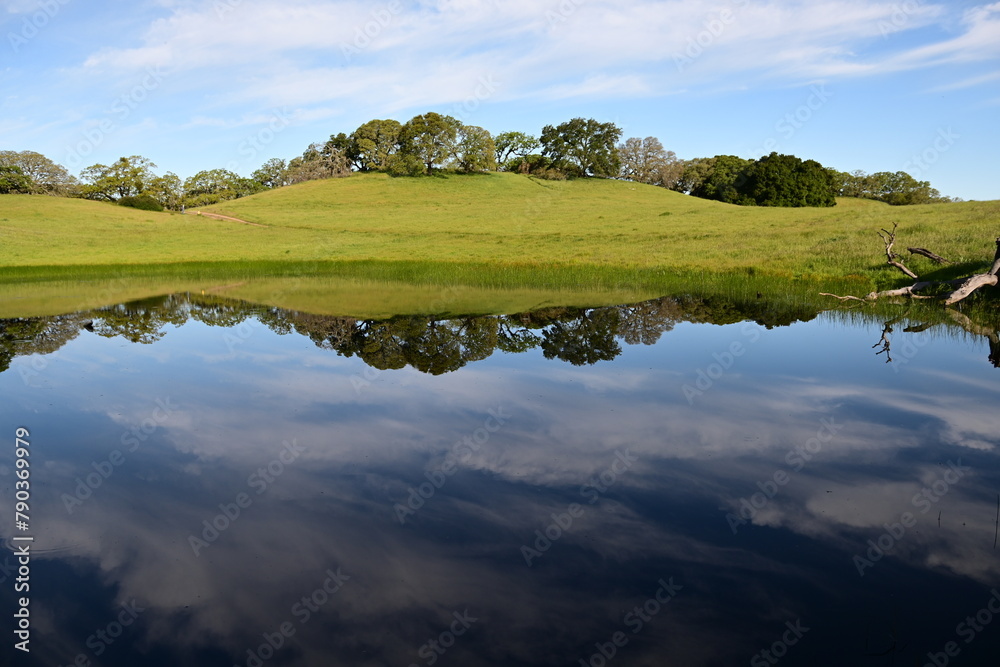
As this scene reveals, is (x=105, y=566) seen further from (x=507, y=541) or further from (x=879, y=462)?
(x=879, y=462)

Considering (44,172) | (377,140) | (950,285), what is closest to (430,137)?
(377,140)

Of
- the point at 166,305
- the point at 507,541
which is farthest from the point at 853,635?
the point at 166,305

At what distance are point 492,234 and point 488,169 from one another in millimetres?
56836

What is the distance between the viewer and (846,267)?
28.4 meters

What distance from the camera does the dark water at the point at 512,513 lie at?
5059 millimetres

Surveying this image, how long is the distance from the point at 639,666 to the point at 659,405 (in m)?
6.75

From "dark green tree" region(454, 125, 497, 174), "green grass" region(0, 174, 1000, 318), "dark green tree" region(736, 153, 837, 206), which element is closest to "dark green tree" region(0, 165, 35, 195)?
"green grass" region(0, 174, 1000, 318)

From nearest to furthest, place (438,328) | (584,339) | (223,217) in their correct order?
(584,339), (438,328), (223,217)

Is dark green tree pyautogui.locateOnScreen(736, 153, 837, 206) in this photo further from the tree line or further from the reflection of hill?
the reflection of hill

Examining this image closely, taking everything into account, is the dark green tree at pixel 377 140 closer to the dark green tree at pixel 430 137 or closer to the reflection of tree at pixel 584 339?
the dark green tree at pixel 430 137

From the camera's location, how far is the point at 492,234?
52.9 meters

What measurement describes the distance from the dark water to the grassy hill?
19866 millimetres

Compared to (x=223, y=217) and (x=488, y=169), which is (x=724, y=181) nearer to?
(x=488, y=169)

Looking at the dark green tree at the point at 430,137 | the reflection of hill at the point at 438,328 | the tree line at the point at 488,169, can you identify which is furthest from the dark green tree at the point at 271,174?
the reflection of hill at the point at 438,328
